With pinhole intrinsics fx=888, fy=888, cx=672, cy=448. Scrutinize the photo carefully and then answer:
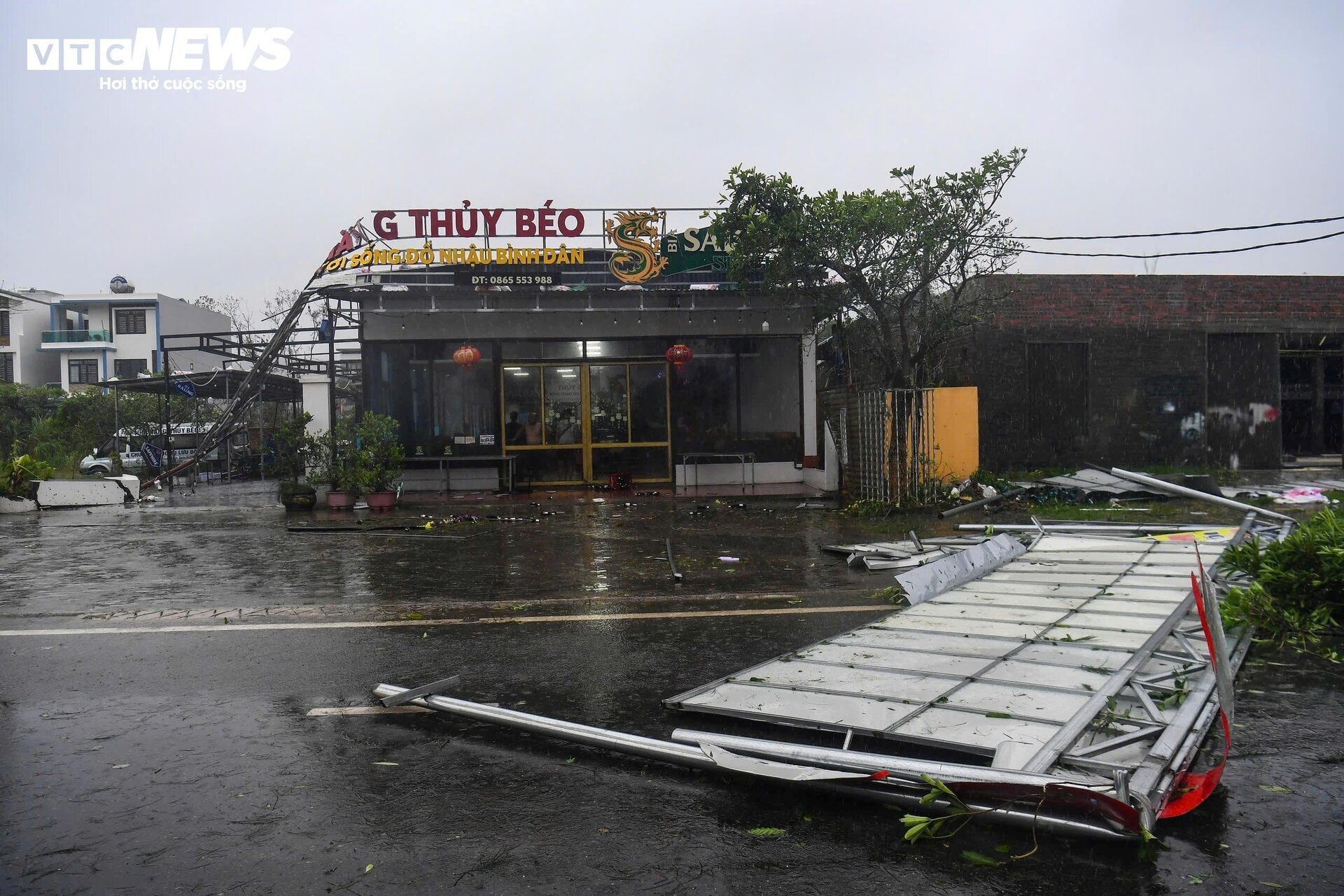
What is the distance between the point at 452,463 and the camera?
59.3ft

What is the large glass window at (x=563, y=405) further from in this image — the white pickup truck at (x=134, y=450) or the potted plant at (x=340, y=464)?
the white pickup truck at (x=134, y=450)

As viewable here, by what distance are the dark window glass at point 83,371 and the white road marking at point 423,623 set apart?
46.9m

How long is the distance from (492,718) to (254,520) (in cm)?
1103

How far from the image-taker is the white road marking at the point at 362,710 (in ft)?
14.9

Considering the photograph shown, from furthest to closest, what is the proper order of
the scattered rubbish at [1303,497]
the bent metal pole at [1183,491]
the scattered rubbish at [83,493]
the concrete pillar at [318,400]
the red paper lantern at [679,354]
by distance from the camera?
the concrete pillar at [318,400]
the red paper lantern at [679,354]
the scattered rubbish at [83,493]
the scattered rubbish at [1303,497]
the bent metal pole at [1183,491]

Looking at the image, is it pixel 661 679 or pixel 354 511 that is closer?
pixel 661 679

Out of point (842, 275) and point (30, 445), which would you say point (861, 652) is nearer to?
point (842, 275)

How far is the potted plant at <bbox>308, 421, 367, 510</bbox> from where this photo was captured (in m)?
15.2

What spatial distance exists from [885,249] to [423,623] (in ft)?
30.8

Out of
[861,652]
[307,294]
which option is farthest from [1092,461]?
[307,294]

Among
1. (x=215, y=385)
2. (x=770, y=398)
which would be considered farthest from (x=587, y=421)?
(x=215, y=385)

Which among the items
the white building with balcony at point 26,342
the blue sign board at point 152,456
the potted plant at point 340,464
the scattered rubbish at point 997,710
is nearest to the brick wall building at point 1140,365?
the scattered rubbish at point 997,710

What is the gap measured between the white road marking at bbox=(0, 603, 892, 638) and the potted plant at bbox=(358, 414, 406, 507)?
8392 millimetres

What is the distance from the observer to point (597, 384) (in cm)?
1852
